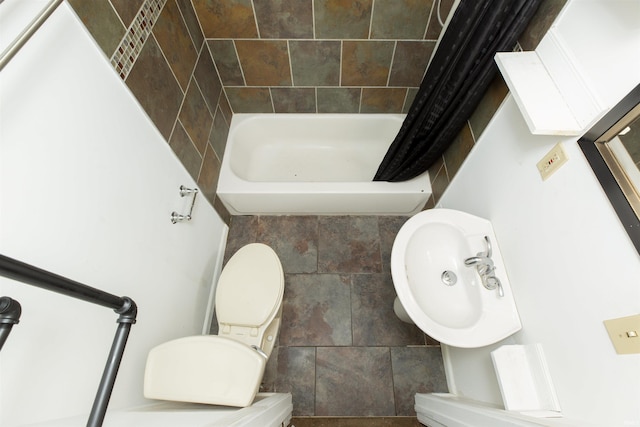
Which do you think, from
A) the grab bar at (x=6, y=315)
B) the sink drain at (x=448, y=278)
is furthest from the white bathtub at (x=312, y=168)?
the grab bar at (x=6, y=315)

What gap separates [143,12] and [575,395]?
194cm

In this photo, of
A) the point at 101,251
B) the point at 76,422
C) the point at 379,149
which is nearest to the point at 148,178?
the point at 101,251

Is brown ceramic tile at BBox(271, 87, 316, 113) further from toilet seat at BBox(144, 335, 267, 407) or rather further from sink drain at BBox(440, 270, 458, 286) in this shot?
toilet seat at BBox(144, 335, 267, 407)

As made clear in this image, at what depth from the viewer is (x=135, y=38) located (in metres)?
0.95

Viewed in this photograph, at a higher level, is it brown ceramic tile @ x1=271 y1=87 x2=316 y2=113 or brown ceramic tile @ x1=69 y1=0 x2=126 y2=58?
brown ceramic tile @ x1=271 y1=87 x2=316 y2=113

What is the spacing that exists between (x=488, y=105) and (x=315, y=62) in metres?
1.09

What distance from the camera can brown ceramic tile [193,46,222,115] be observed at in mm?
1494

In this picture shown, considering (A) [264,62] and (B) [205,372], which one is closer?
(B) [205,372]

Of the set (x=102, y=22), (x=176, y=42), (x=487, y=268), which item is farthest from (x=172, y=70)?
(x=487, y=268)

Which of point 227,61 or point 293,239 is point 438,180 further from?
point 227,61

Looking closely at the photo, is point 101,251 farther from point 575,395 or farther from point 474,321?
point 575,395

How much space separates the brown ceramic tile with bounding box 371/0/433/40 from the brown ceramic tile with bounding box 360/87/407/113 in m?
0.34

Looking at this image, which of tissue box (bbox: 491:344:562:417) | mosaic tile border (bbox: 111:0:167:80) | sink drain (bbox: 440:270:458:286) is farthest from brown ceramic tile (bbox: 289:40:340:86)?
tissue box (bbox: 491:344:562:417)

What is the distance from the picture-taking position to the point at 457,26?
1112 mm
